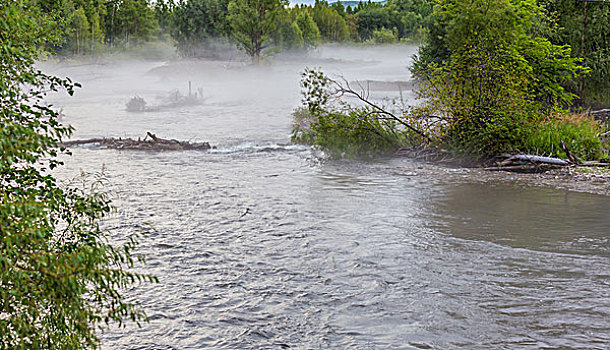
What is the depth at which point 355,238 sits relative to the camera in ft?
35.8

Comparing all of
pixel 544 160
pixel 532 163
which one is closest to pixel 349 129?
pixel 532 163

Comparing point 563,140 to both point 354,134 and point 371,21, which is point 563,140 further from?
point 371,21

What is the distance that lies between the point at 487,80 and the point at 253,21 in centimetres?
5156

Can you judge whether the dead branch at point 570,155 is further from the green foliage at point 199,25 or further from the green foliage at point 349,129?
the green foliage at point 199,25

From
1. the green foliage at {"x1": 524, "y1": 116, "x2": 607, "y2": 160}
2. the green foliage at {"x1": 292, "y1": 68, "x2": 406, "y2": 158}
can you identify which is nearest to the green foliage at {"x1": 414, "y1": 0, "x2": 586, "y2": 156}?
the green foliage at {"x1": 524, "y1": 116, "x2": 607, "y2": 160}

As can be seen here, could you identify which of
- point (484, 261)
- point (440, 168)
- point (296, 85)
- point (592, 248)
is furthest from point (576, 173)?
point (296, 85)

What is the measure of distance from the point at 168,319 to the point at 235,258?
2.34 m

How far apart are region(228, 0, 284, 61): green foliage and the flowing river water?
47.1m

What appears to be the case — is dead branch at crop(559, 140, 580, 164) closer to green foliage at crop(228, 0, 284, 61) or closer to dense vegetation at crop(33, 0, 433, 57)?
dense vegetation at crop(33, 0, 433, 57)

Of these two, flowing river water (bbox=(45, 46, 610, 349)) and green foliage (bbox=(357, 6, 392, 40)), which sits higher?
green foliage (bbox=(357, 6, 392, 40))

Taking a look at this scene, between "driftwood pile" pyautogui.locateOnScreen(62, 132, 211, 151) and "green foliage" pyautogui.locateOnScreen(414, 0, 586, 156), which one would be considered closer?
"green foliage" pyautogui.locateOnScreen(414, 0, 586, 156)

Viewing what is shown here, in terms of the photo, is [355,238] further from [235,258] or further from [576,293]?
[576,293]

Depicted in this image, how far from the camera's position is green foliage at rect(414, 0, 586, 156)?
15.8 metres

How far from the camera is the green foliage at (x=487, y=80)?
15773mm
